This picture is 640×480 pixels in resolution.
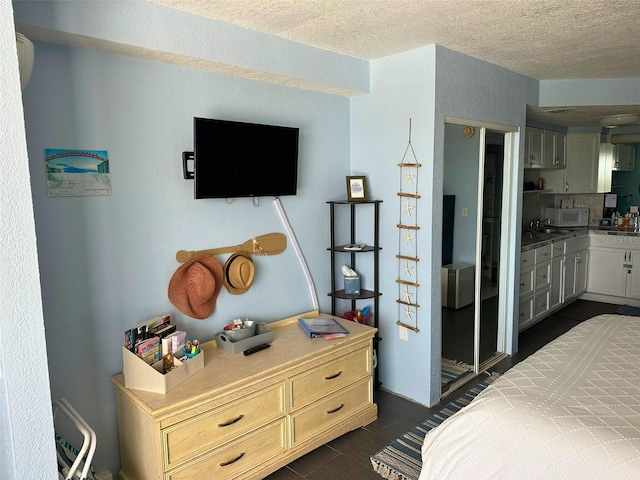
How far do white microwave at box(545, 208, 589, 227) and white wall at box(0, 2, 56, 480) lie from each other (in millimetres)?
6162

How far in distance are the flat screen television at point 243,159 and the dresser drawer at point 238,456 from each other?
4.29 feet

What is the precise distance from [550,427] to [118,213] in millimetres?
2126

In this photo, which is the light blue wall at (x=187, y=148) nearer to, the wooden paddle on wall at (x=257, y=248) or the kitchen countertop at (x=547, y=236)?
the wooden paddle on wall at (x=257, y=248)

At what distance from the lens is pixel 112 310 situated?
2.43 metres

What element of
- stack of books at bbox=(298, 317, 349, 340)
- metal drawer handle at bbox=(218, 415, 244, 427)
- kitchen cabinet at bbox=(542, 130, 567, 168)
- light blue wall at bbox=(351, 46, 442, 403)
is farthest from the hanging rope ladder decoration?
kitchen cabinet at bbox=(542, 130, 567, 168)

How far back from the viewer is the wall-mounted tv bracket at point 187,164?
2615 millimetres

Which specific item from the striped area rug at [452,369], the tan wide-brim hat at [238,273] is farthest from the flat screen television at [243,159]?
the striped area rug at [452,369]

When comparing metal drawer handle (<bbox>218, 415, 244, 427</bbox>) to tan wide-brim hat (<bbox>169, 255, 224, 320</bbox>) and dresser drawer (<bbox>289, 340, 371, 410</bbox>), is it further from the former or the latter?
tan wide-brim hat (<bbox>169, 255, 224, 320</bbox>)

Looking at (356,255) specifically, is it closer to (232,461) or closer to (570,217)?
(232,461)

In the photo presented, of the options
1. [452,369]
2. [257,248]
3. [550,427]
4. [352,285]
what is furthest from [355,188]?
[550,427]

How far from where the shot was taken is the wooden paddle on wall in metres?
2.72

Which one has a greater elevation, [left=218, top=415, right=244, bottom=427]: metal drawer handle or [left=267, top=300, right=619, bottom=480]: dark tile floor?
[left=218, top=415, right=244, bottom=427]: metal drawer handle

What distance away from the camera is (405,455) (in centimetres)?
275

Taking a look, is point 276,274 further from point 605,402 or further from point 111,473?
point 605,402
